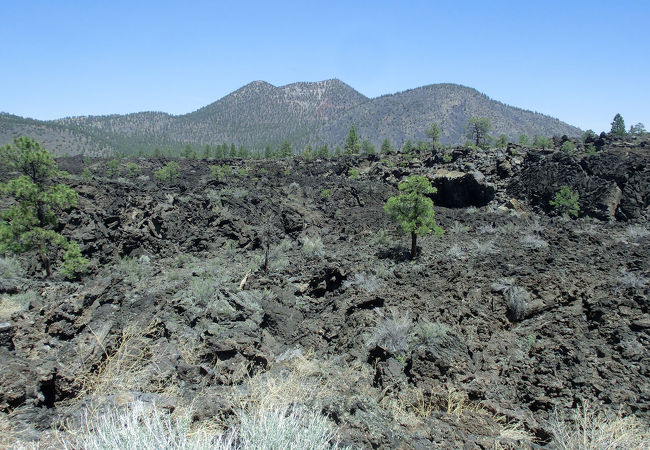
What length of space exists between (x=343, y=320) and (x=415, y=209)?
7000 millimetres

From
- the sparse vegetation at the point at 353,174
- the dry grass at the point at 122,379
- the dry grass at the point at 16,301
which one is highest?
the sparse vegetation at the point at 353,174

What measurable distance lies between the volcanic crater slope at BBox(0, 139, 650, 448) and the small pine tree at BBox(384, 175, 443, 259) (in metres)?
1.05

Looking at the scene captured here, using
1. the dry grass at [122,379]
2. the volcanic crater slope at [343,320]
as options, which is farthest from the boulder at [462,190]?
the dry grass at [122,379]

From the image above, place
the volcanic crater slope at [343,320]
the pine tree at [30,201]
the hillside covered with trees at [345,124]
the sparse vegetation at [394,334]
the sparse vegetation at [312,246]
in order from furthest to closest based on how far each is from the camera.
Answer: the hillside covered with trees at [345,124], the sparse vegetation at [312,246], the pine tree at [30,201], the sparse vegetation at [394,334], the volcanic crater slope at [343,320]

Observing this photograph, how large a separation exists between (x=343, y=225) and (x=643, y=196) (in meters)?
16.9

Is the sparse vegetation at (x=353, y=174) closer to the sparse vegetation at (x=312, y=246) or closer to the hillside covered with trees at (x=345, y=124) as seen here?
the sparse vegetation at (x=312, y=246)

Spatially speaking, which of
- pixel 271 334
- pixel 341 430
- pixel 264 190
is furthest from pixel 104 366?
pixel 264 190

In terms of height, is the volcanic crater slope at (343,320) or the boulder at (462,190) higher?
the boulder at (462,190)

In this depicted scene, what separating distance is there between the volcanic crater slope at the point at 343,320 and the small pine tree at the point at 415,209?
1.05 metres

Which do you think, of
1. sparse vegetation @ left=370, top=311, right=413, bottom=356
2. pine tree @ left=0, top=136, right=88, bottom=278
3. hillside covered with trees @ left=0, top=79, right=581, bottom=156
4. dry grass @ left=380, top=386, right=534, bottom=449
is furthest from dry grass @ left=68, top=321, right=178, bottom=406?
hillside covered with trees @ left=0, top=79, right=581, bottom=156

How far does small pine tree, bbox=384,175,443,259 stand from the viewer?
45.4 feet

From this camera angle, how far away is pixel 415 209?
14.2m

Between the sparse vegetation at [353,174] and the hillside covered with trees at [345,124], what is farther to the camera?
the hillside covered with trees at [345,124]

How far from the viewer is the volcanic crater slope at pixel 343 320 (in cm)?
379
